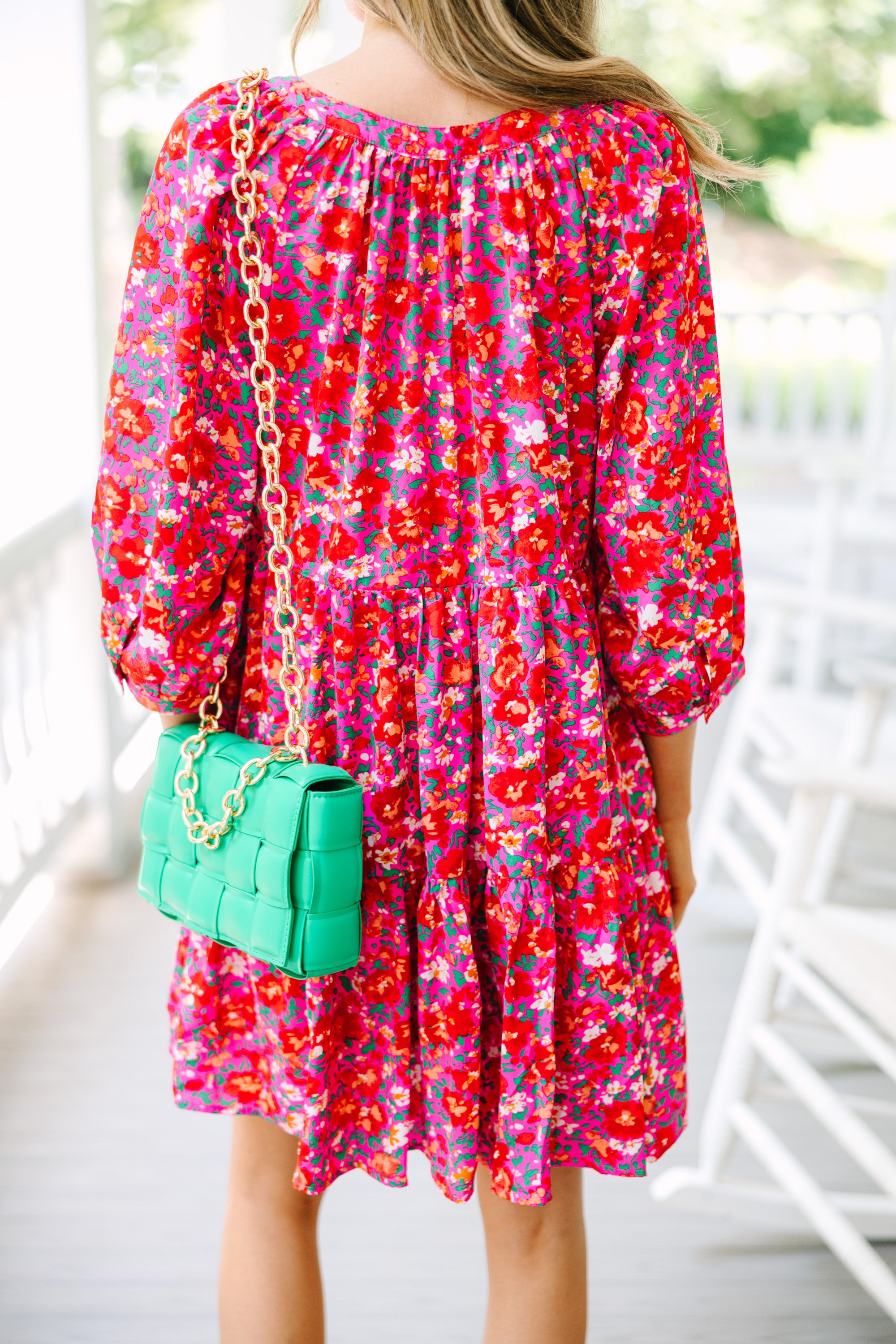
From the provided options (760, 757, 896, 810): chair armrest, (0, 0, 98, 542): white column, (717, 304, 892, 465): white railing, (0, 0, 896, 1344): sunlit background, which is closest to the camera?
(760, 757, 896, 810): chair armrest

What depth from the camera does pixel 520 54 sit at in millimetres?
830

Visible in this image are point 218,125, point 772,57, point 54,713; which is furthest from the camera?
point 772,57

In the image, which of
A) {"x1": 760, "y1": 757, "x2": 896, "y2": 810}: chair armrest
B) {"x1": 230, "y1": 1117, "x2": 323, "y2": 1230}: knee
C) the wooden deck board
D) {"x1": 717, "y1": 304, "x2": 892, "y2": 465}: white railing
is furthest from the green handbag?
{"x1": 717, "y1": 304, "x2": 892, "y2": 465}: white railing

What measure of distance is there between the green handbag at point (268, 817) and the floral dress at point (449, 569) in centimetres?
2

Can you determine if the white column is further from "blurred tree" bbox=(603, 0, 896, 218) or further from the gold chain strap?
"blurred tree" bbox=(603, 0, 896, 218)

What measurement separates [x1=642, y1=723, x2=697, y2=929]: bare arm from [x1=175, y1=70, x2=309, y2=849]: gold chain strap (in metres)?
0.33

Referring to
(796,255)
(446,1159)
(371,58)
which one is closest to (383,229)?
(371,58)

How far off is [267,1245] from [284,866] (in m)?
0.41

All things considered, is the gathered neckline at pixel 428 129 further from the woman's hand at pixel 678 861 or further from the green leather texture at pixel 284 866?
the woman's hand at pixel 678 861

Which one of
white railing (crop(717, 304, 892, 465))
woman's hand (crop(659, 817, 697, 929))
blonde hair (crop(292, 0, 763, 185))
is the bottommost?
white railing (crop(717, 304, 892, 465))

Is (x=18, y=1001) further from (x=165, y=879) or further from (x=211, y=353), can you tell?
(x=211, y=353)

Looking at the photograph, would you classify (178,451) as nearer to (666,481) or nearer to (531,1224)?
(666,481)

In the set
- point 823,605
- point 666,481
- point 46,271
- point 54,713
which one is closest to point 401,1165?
point 666,481

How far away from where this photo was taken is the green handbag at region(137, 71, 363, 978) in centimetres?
85
